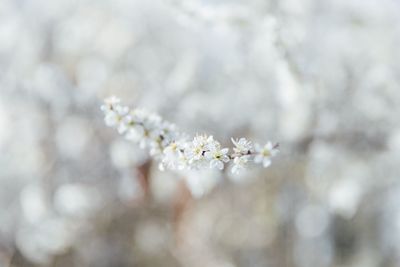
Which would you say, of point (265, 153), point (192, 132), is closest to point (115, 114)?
point (265, 153)

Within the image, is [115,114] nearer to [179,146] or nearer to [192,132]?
[179,146]

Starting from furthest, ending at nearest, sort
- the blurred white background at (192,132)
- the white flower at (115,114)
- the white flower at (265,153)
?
1. the blurred white background at (192,132)
2. the white flower at (115,114)
3. the white flower at (265,153)

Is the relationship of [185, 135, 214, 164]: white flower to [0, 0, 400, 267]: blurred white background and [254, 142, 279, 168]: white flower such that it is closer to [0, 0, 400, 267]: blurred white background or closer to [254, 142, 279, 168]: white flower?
[254, 142, 279, 168]: white flower

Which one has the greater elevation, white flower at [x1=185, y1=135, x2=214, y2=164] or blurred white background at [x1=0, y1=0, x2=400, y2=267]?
blurred white background at [x1=0, y1=0, x2=400, y2=267]

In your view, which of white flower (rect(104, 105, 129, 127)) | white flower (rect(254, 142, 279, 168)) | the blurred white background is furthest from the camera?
the blurred white background

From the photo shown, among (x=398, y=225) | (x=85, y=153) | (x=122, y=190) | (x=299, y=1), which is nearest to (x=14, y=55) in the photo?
(x=85, y=153)

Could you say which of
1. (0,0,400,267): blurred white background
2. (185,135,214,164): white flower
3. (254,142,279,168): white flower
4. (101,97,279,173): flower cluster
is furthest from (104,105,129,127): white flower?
(0,0,400,267): blurred white background

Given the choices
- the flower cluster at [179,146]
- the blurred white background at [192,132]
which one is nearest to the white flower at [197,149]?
the flower cluster at [179,146]

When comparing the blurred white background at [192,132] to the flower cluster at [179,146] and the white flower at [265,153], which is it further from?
the white flower at [265,153]

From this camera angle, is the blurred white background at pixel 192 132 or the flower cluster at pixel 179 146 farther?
the blurred white background at pixel 192 132
